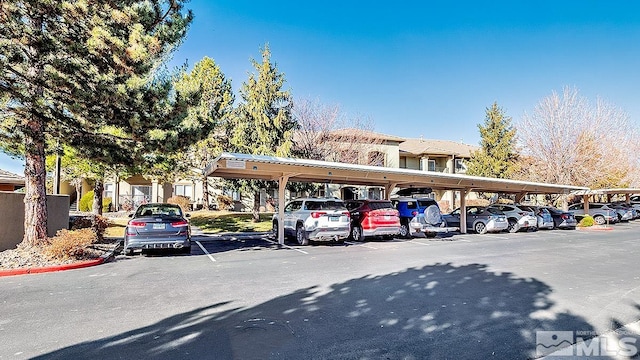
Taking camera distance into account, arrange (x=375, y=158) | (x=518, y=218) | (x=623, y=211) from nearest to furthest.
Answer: (x=518, y=218) < (x=375, y=158) < (x=623, y=211)

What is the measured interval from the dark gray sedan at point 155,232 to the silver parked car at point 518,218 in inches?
670

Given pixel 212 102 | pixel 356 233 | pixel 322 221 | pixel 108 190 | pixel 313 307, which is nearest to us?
pixel 313 307

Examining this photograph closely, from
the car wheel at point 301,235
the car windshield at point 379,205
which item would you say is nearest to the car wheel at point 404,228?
the car windshield at point 379,205

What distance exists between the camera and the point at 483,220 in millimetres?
20234

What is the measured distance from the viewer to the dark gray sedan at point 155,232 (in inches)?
417

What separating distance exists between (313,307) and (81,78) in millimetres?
8231

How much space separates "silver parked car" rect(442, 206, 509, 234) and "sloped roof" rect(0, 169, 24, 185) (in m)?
24.0

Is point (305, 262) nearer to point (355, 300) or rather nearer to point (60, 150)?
point (355, 300)

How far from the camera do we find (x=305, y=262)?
10.1 meters

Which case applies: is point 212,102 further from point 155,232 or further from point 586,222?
point 586,222

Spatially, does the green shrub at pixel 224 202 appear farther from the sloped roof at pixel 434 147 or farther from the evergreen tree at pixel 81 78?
the evergreen tree at pixel 81 78

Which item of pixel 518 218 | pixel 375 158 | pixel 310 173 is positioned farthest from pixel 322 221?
pixel 375 158

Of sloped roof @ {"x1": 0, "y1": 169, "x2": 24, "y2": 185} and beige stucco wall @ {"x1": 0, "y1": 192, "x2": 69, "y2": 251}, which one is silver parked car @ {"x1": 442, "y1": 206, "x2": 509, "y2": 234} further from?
sloped roof @ {"x1": 0, "y1": 169, "x2": 24, "y2": 185}

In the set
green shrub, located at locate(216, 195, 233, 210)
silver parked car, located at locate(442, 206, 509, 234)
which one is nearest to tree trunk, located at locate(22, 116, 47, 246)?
silver parked car, located at locate(442, 206, 509, 234)
